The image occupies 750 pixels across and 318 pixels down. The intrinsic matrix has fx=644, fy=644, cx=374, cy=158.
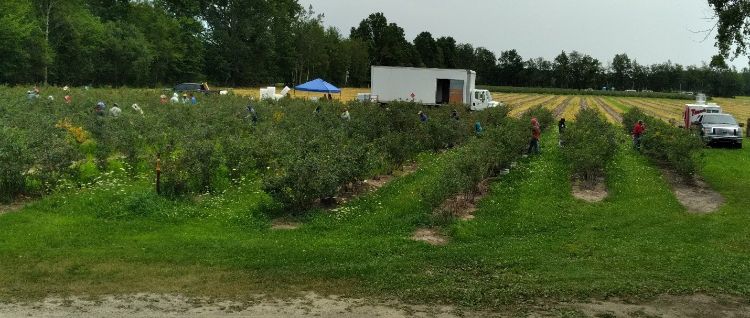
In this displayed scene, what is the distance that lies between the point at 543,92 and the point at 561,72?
42.5m

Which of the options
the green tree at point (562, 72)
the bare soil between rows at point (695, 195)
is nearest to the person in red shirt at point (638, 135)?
the bare soil between rows at point (695, 195)

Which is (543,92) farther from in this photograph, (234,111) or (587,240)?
(587,240)

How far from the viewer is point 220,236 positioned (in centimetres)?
1178

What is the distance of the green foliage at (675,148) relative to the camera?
19.2 meters

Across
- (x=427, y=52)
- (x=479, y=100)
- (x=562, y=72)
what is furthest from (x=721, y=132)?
(x=562, y=72)

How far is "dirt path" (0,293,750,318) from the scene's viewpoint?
770cm

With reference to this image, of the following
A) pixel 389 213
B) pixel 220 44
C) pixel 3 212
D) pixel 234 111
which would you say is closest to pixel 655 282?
pixel 389 213

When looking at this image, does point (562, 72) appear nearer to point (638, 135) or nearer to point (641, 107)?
point (641, 107)

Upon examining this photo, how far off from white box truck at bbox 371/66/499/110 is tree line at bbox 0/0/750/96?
16.8 m

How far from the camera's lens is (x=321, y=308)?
8016 mm

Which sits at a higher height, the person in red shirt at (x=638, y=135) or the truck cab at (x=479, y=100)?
the truck cab at (x=479, y=100)

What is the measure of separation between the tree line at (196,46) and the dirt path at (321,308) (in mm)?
9258

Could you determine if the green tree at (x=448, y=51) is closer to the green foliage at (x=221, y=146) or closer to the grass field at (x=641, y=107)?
the grass field at (x=641, y=107)

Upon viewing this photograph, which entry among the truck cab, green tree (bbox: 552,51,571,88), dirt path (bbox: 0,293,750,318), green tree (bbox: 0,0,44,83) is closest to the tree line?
green tree (bbox: 0,0,44,83)
